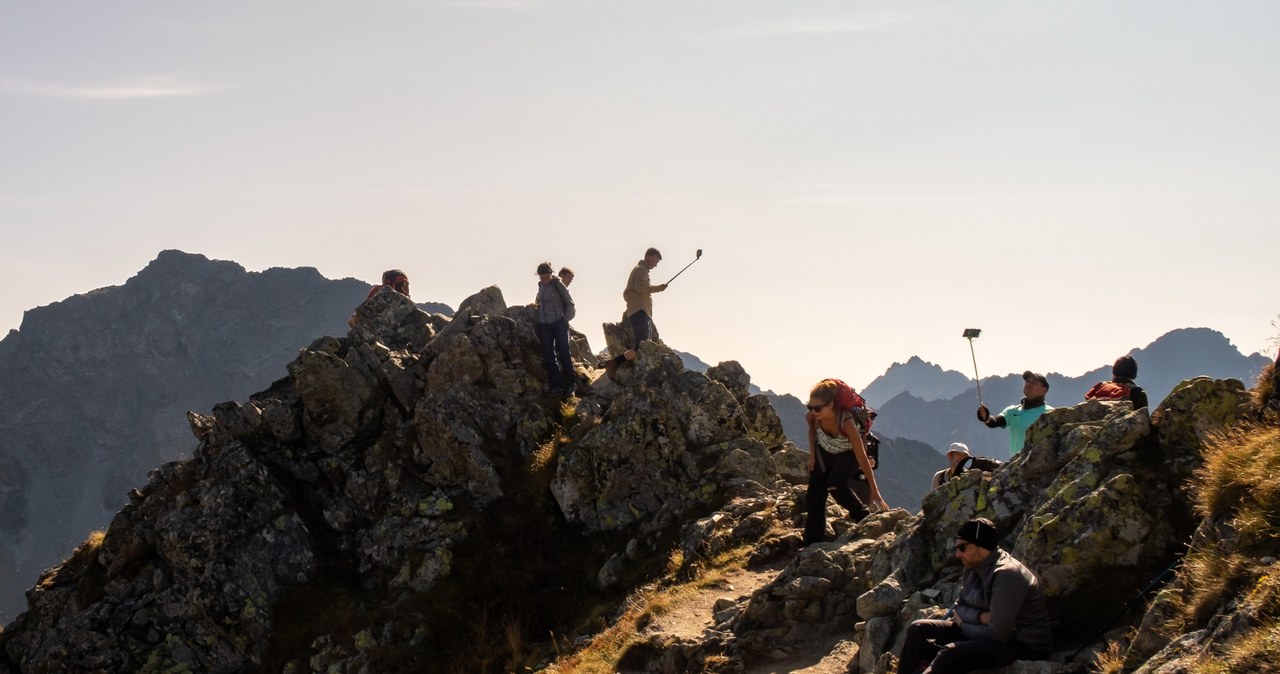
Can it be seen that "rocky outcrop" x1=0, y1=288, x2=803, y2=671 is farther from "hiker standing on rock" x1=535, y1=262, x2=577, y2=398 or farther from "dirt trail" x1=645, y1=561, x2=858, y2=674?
"dirt trail" x1=645, y1=561, x2=858, y2=674

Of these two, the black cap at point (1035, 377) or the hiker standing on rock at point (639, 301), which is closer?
the black cap at point (1035, 377)

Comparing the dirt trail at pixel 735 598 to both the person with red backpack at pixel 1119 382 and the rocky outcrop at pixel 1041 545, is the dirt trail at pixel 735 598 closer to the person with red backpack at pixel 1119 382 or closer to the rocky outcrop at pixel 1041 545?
the rocky outcrop at pixel 1041 545

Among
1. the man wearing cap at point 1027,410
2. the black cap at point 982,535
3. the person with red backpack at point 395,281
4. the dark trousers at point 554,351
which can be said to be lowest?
the black cap at point 982,535

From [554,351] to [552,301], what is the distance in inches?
65.1

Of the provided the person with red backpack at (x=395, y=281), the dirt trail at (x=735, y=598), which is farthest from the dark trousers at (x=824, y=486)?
the person with red backpack at (x=395, y=281)

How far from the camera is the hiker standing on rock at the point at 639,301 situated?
25688mm

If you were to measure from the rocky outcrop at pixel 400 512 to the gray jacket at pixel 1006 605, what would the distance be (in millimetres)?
10471

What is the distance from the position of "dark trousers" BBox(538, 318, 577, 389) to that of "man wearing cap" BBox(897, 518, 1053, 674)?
1626 cm

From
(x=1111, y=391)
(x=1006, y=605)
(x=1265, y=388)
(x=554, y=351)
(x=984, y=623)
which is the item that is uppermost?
(x=554, y=351)

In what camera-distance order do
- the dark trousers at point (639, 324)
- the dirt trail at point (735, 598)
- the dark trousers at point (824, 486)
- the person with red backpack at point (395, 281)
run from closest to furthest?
the dirt trail at point (735, 598) → the dark trousers at point (824, 486) → the dark trousers at point (639, 324) → the person with red backpack at point (395, 281)

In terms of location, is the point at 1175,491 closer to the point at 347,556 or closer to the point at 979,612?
the point at 979,612

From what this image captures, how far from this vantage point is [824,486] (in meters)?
16.7

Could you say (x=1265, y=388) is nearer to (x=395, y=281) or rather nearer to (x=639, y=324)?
(x=639, y=324)

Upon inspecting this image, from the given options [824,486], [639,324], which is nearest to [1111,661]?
[824,486]
